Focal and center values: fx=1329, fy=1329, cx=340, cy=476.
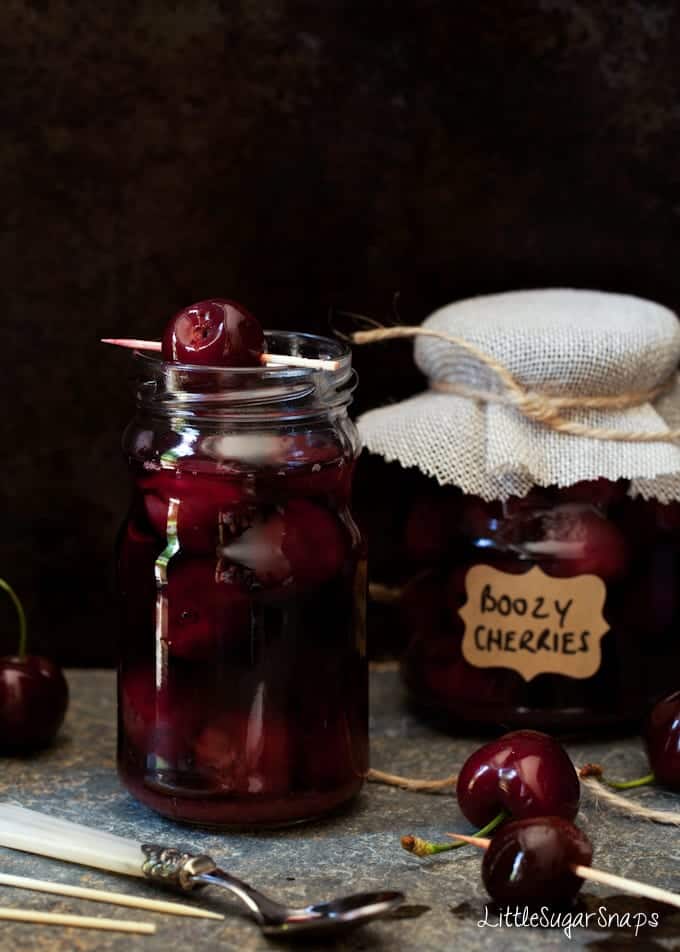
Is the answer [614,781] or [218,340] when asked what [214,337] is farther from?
[614,781]

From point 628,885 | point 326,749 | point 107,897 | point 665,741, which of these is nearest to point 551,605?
point 665,741

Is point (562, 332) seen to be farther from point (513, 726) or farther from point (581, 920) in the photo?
point (581, 920)

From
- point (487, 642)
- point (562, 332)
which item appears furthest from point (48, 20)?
point (487, 642)

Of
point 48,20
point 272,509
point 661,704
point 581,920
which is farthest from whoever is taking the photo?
point 48,20

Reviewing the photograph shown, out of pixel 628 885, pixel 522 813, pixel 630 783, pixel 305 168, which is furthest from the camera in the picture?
pixel 305 168

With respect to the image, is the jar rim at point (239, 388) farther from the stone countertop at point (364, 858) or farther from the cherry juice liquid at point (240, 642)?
the stone countertop at point (364, 858)

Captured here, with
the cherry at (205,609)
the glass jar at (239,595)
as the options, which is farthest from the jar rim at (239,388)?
the cherry at (205,609)

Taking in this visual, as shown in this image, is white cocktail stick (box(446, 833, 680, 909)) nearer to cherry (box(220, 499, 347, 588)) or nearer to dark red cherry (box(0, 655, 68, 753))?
cherry (box(220, 499, 347, 588))
